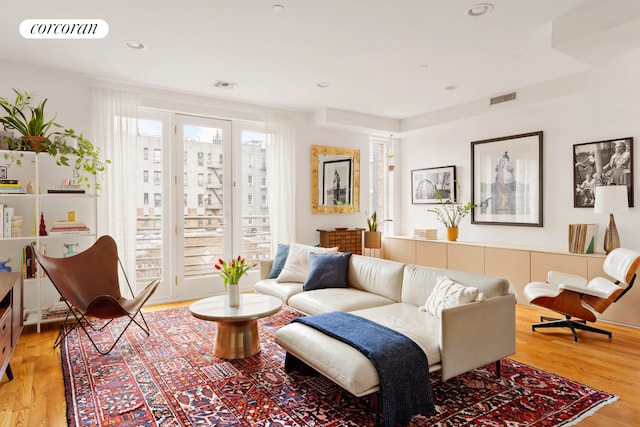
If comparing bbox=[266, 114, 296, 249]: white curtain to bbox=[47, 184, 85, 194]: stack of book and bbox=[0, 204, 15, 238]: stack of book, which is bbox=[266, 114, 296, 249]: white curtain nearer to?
bbox=[47, 184, 85, 194]: stack of book

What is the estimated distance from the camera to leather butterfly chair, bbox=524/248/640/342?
10.8 feet

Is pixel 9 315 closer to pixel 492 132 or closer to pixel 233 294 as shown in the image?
pixel 233 294

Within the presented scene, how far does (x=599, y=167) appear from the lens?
438cm

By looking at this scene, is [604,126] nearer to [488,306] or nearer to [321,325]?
Result: [488,306]

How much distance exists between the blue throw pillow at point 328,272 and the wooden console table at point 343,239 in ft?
5.92

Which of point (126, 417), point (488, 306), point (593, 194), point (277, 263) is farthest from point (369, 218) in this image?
point (126, 417)

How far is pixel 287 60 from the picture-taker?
3.90m

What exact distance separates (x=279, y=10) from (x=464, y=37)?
5.31 feet

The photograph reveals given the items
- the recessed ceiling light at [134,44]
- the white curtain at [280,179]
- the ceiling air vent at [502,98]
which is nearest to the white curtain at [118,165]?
the recessed ceiling light at [134,44]

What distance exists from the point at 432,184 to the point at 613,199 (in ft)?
9.08

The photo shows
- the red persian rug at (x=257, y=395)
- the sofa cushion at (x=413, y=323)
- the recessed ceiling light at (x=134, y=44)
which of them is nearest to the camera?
the red persian rug at (x=257, y=395)

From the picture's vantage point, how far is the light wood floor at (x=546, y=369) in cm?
226

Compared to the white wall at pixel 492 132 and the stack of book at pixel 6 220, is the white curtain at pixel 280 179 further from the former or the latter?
the stack of book at pixel 6 220

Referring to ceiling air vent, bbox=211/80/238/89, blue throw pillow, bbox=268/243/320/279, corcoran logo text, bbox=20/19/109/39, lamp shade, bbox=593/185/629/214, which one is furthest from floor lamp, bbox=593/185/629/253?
corcoran logo text, bbox=20/19/109/39
